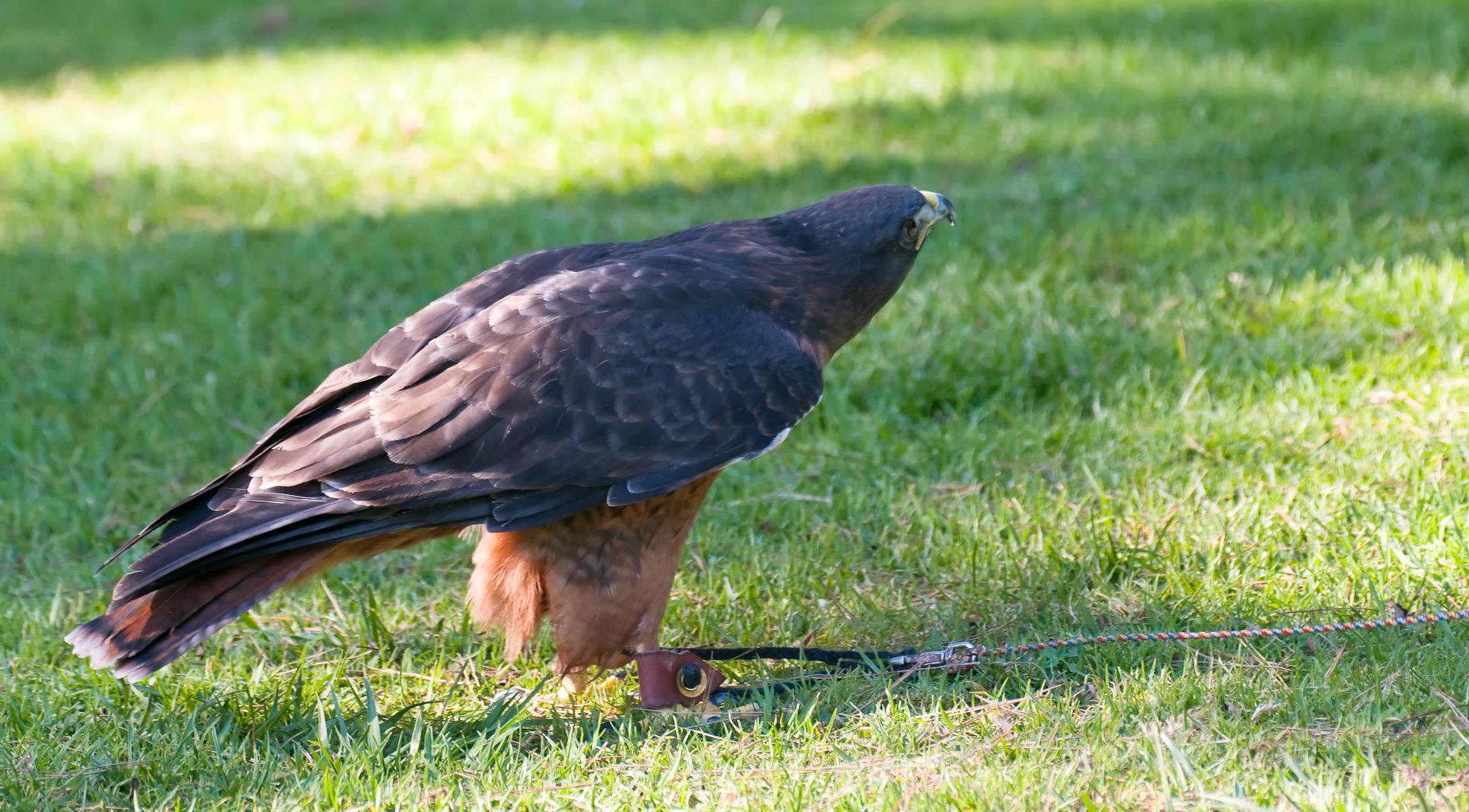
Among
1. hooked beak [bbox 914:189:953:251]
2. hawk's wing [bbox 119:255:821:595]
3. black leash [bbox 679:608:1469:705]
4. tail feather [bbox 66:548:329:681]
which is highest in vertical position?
hooked beak [bbox 914:189:953:251]

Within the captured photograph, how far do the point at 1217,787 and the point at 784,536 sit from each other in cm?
182

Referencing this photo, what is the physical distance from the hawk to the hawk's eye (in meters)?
0.13

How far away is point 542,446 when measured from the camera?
3.34 meters

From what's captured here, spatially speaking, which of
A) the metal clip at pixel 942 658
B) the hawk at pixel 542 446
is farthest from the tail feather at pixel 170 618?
the metal clip at pixel 942 658

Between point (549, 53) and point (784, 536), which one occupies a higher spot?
point (549, 53)

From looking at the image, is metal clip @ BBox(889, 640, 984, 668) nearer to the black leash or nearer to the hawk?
the black leash

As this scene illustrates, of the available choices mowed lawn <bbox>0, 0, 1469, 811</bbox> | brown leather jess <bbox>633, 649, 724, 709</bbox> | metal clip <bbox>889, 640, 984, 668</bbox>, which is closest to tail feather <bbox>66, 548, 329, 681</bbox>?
mowed lawn <bbox>0, 0, 1469, 811</bbox>

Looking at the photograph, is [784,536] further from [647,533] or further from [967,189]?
[967,189]

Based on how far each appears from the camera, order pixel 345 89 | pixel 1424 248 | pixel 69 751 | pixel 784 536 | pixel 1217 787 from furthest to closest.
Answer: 1. pixel 345 89
2. pixel 1424 248
3. pixel 784 536
4. pixel 69 751
5. pixel 1217 787

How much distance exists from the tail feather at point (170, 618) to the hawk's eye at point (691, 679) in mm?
1007

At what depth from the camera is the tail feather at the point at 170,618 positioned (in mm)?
3162

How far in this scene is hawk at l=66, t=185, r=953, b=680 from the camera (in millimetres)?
3234

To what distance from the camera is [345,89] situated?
30.8 feet

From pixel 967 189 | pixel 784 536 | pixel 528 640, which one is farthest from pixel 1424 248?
pixel 528 640
